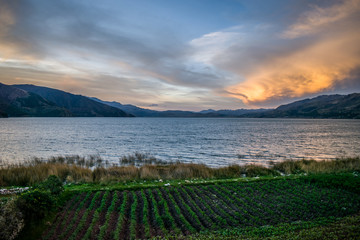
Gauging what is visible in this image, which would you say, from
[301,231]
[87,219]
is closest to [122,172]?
[87,219]

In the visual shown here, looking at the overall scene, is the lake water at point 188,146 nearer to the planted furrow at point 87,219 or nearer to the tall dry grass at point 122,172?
the tall dry grass at point 122,172

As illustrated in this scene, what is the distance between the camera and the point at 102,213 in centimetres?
1092

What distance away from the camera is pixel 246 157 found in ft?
116

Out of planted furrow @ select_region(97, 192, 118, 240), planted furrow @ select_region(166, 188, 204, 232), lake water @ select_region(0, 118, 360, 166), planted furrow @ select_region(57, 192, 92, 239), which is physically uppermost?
→ planted furrow @ select_region(166, 188, 204, 232)

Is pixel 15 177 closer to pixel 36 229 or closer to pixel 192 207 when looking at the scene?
pixel 36 229

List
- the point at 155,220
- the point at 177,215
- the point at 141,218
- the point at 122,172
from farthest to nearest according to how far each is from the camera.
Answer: the point at 122,172 → the point at 177,215 → the point at 141,218 → the point at 155,220

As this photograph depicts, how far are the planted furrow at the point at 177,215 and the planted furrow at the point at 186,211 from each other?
0.74 ft

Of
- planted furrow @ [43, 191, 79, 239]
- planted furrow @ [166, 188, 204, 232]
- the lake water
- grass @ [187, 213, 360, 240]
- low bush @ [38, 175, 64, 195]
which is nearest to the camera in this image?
grass @ [187, 213, 360, 240]

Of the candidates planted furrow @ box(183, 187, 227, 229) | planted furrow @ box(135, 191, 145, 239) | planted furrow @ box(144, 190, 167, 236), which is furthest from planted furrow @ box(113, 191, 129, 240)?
planted furrow @ box(183, 187, 227, 229)

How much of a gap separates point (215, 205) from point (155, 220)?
3759 mm

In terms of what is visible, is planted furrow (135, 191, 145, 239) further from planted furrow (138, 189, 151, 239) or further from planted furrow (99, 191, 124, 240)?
planted furrow (99, 191, 124, 240)

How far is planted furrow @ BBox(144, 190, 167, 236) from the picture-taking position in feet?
30.1

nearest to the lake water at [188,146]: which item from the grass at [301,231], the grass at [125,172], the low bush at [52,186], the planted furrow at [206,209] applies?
the grass at [125,172]

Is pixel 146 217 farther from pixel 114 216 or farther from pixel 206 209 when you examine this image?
pixel 206 209
